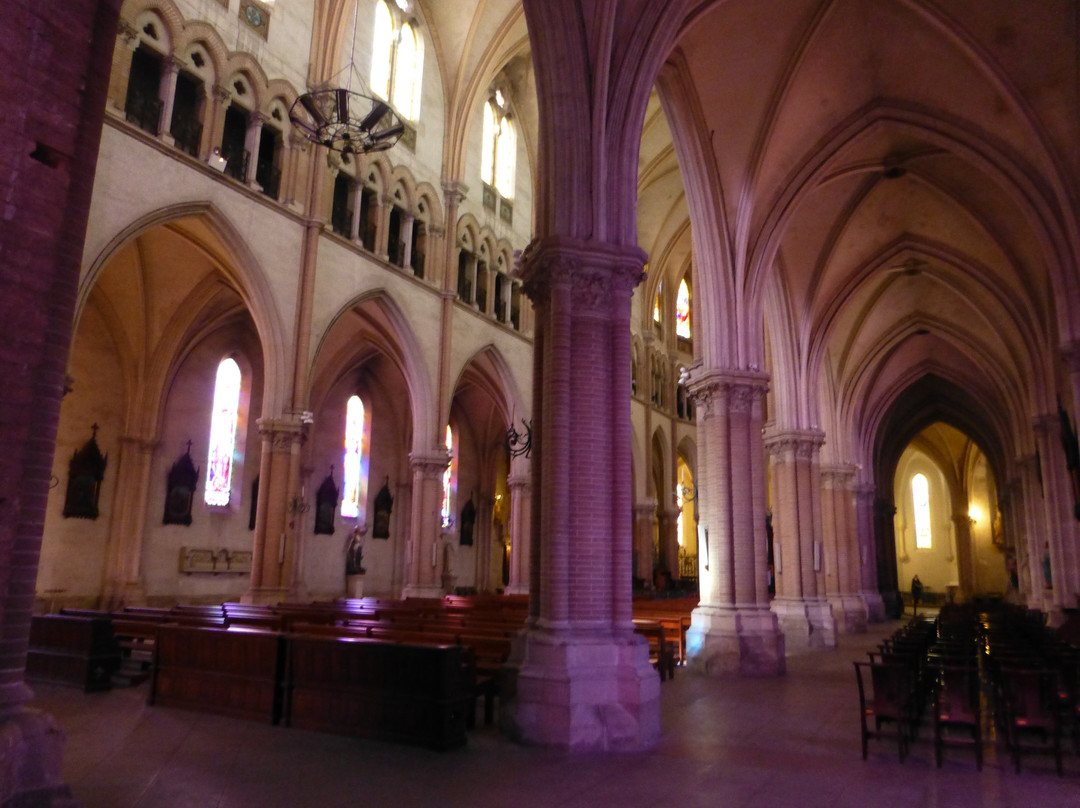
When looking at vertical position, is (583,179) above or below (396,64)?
below

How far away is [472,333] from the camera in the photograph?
2314 centimetres

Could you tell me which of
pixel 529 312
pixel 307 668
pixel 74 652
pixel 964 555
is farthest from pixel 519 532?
pixel 964 555

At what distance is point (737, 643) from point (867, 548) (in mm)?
18350

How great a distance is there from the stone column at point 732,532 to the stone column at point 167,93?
35.2 ft

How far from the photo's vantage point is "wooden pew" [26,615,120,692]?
28.8 feet

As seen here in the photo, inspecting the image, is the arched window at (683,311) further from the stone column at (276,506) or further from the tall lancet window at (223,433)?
the stone column at (276,506)

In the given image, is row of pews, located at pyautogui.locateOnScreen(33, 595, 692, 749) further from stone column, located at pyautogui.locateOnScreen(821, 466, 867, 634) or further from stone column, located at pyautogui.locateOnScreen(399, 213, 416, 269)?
stone column, located at pyautogui.locateOnScreen(821, 466, 867, 634)

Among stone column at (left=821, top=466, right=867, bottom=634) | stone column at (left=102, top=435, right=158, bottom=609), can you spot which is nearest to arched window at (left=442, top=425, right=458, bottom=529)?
stone column at (left=102, top=435, right=158, bottom=609)

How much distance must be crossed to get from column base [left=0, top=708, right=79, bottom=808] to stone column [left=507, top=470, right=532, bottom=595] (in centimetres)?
2066

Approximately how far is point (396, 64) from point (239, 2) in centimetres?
483

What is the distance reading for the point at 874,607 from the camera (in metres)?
28.1

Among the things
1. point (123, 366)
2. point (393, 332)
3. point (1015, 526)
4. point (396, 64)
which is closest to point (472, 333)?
point (393, 332)

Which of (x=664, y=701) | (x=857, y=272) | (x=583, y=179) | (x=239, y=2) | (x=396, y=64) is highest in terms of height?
(x=396, y=64)

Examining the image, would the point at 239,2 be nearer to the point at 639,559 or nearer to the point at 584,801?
the point at 584,801
